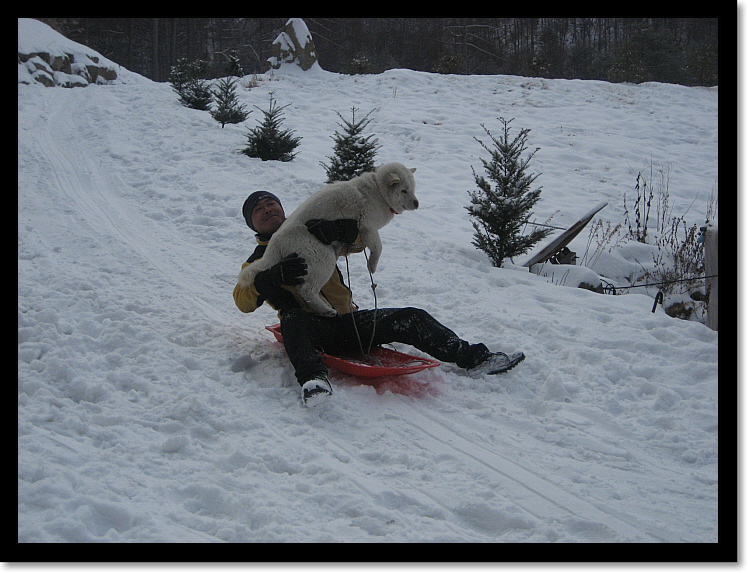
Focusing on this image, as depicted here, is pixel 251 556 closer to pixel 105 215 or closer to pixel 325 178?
pixel 105 215

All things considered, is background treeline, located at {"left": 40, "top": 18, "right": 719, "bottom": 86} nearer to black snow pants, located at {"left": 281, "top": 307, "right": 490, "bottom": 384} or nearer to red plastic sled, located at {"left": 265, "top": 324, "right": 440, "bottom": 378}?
black snow pants, located at {"left": 281, "top": 307, "right": 490, "bottom": 384}

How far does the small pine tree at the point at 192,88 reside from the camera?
13.9 meters

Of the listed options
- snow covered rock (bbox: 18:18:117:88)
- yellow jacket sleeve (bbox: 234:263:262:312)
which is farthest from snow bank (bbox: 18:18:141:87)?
yellow jacket sleeve (bbox: 234:263:262:312)

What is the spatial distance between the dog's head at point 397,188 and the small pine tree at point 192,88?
454 inches

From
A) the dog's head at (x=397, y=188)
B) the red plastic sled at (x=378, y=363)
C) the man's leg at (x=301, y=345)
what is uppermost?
the dog's head at (x=397, y=188)

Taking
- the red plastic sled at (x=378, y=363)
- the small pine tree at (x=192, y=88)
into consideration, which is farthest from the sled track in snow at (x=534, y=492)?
the small pine tree at (x=192, y=88)

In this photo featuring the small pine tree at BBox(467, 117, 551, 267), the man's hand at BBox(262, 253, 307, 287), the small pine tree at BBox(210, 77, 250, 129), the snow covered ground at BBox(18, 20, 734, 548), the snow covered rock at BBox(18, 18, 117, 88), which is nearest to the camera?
the snow covered ground at BBox(18, 20, 734, 548)

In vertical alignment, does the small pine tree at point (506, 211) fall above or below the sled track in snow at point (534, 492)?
above

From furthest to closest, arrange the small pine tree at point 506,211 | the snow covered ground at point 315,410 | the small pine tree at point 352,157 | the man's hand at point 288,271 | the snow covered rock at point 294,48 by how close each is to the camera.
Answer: the snow covered rock at point 294,48
the small pine tree at point 352,157
the small pine tree at point 506,211
the man's hand at point 288,271
the snow covered ground at point 315,410

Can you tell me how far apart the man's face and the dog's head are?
35.6 inches

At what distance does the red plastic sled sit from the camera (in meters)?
3.46

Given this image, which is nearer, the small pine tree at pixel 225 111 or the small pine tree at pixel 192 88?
the small pine tree at pixel 225 111

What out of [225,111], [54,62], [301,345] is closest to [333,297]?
[301,345]

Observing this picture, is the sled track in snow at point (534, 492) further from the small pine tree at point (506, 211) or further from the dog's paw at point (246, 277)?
the small pine tree at point (506, 211)
